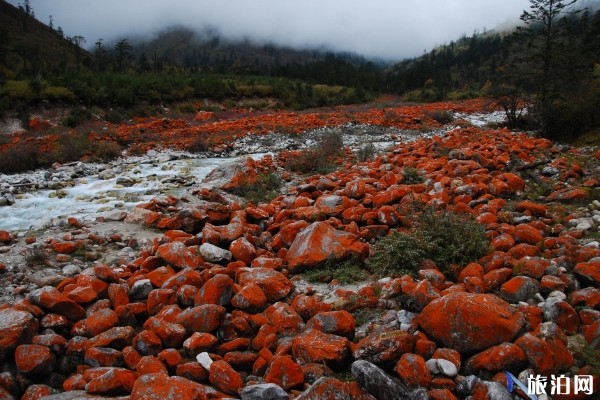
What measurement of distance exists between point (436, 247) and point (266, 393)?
2.84 m

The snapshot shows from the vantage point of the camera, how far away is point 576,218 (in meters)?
5.03

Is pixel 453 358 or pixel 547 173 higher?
pixel 547 173

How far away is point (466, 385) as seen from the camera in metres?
2.53

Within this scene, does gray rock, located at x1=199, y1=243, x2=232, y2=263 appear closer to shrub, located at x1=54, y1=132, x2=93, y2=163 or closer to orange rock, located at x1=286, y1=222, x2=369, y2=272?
orange rock, located at x1=286, y1=222, x2=369, y2=272

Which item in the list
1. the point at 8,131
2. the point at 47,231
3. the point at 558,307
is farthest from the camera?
the point at 8,131

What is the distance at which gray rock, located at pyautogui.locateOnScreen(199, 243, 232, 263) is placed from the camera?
4855 mm

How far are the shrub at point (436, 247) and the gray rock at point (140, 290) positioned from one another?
2.73m

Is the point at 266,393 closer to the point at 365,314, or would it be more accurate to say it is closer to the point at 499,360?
the point at 365,314

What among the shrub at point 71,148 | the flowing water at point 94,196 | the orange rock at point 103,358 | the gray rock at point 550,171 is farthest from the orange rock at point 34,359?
the shrub at point 71,148

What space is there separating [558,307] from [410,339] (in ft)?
4.34

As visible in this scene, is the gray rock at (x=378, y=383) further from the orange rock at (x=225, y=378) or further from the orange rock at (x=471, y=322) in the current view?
the orange rock at (x=225, y=378)

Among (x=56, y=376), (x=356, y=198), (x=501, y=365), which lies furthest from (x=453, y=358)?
(x=356, y=198)

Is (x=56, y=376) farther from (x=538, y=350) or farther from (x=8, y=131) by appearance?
(x=8, y=131)

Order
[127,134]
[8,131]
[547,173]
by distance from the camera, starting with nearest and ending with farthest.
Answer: [547,173], [127,134], [8,131]
